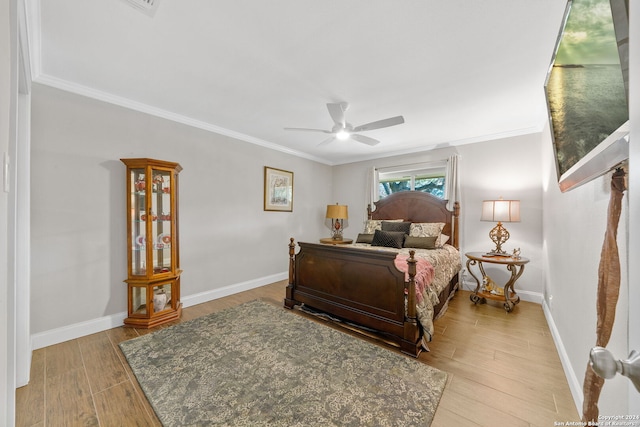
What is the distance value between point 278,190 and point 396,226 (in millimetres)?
2126

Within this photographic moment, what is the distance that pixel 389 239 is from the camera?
3893 mm

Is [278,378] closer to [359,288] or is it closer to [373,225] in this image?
[359,288]

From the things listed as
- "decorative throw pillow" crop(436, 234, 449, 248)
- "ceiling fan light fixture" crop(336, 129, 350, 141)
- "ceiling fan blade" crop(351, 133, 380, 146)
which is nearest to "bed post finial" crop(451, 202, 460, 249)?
"decorative throw pillow" crop(436, 234, 449, 248)

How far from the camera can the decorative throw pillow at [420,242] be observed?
3.65m

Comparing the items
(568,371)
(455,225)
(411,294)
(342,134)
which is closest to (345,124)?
(342,134)

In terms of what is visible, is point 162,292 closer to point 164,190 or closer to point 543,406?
point 164,190

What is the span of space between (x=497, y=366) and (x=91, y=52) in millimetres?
4059

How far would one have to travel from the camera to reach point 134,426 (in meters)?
1.50

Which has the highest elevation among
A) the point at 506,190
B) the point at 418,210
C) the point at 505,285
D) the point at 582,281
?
the point at 506,190

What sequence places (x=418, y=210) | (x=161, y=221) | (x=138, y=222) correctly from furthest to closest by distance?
(x=418, y=210), (x=161, y=221), (x=138, y=222)

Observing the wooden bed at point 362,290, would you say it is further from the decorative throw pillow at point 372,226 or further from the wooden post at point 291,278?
the decorative throw pillow at point 372,226

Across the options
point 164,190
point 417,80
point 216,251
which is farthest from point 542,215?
point 164,190

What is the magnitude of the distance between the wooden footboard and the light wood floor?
12.5 inches

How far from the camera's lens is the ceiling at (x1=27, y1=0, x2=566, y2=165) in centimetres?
161
